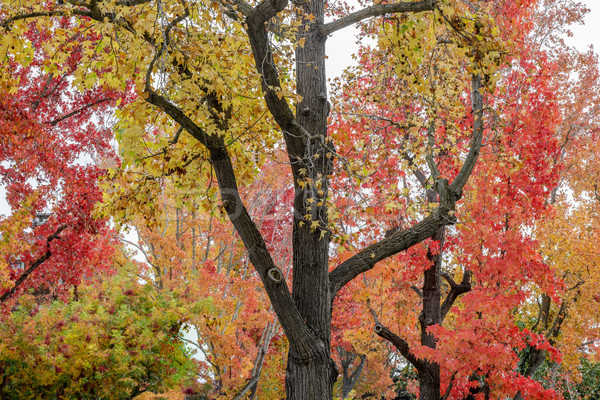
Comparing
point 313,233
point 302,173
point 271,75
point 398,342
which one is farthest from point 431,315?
point 271,75

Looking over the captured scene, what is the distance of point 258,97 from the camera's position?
206 inches

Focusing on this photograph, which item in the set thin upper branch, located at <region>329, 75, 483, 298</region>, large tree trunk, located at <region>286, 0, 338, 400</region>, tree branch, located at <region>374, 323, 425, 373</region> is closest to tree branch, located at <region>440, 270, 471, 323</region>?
tree branch, located at <region>374, 323, 425, 373</region>

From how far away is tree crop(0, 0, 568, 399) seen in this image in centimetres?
394

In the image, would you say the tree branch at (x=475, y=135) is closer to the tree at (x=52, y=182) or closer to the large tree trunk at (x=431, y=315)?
the large tree trunk at (x=431, y=315)

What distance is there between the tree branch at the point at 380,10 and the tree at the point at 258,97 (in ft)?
0.04

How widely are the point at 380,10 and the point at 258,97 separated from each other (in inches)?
67.3

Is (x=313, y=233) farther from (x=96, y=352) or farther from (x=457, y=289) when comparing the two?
(x=96, y=352)

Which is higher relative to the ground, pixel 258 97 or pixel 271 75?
pixel 258 97

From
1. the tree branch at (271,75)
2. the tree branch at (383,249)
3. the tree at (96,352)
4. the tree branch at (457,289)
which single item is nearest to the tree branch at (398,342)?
the tree branch at (457,289)

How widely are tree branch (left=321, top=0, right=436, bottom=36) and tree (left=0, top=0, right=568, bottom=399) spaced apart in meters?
0.01

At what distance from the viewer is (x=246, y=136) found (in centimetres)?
521

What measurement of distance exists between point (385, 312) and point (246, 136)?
6021 mm

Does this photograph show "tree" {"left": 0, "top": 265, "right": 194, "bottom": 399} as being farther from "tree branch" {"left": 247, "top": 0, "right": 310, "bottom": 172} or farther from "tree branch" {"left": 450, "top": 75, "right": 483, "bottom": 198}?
"tree branch" {"left": 450, "top": 75, "right": 483, "bottom": 198}

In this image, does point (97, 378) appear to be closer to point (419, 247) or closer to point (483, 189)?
point (419, 247)
